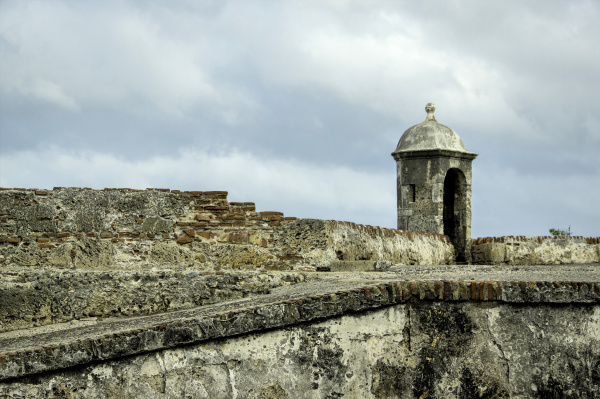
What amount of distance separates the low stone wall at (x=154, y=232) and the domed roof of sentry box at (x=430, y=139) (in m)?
7.09

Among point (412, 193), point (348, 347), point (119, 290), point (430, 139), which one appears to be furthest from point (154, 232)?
point (430, 139)

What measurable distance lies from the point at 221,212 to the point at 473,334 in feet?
12.4

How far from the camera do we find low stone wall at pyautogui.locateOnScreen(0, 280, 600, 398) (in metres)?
5.13

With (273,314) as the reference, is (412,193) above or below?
above

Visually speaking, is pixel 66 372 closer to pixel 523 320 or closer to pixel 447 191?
pixel 523 320

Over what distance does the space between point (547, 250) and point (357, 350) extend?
9.84 metres

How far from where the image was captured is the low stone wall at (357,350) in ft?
16.8

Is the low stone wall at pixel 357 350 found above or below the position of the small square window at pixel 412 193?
below

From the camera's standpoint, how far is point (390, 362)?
5.42m

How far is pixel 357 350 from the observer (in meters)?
5.38

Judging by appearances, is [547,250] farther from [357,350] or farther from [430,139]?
[357,350]

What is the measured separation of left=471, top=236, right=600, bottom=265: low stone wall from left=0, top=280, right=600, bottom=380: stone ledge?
28.4 ft

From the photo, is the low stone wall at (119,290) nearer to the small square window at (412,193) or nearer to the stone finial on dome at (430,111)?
the small square window at (412,193)

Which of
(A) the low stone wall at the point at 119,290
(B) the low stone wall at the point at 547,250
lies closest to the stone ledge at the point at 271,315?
(A) the low stone wall at the point at 119,290
